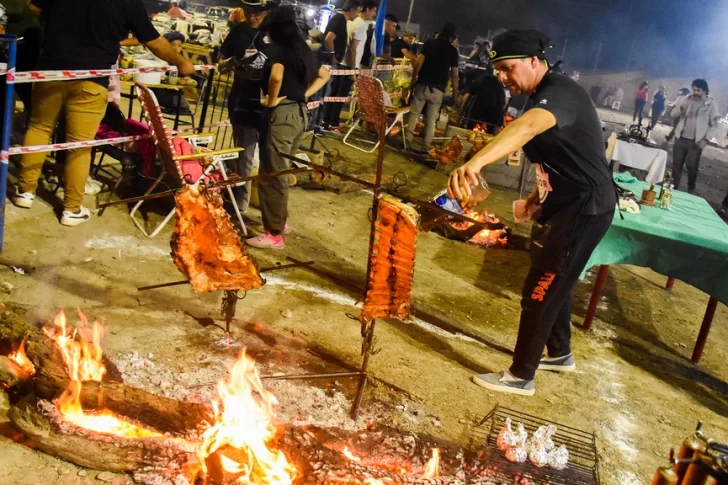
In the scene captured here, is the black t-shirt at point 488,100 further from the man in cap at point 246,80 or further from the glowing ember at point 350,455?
the glowing ember at point 350,455

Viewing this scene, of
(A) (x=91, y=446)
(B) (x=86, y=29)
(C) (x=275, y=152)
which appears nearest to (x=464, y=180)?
(A) (x=91, y=446)

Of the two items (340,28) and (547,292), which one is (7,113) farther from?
(340,28)

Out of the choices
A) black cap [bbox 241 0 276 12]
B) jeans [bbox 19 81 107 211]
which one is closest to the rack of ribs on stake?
jeans [bbox 19 81 107 211]

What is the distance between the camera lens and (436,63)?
519 inches

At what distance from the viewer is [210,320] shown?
16.9 ft

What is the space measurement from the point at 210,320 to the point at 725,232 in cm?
494

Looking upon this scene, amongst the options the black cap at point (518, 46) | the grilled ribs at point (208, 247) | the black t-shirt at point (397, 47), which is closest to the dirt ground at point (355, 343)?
the grilled ribs at point (208, 247)

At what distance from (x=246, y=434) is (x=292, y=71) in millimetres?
4314

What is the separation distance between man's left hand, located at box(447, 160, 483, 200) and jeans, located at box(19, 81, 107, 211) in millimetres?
4241

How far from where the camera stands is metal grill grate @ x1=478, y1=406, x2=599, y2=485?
12.6 ft

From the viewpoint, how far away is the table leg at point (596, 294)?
6.37 metres

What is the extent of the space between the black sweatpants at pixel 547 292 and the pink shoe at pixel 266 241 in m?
3.08

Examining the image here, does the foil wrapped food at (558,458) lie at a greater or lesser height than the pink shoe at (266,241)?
lesser

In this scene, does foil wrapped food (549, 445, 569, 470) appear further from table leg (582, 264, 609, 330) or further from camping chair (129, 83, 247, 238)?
camping chair (129, 83, 247, 238)
